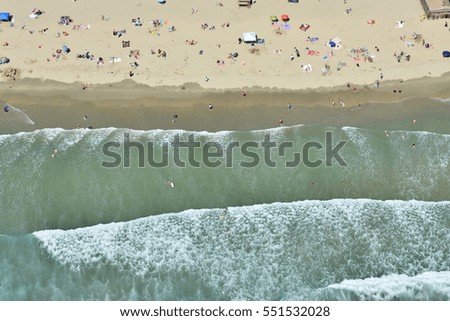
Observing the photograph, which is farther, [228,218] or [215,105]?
[215,105]

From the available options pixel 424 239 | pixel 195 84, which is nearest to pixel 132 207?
pixel 195 84

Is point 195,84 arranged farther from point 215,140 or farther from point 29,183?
point 29,183

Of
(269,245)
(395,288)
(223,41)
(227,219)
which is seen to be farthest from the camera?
(223,41)

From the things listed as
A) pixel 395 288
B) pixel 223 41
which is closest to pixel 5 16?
pixel 223 41

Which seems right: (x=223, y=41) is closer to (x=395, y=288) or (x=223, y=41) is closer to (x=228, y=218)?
(x=228, y=218)

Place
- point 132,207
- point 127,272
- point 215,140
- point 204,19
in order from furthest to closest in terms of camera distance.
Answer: point 204,19
point 215,140
point 132,207
point 127,272

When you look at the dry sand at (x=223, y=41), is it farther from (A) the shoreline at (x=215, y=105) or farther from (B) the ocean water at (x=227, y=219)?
(B) the ocean water at (x=227, y=219)
